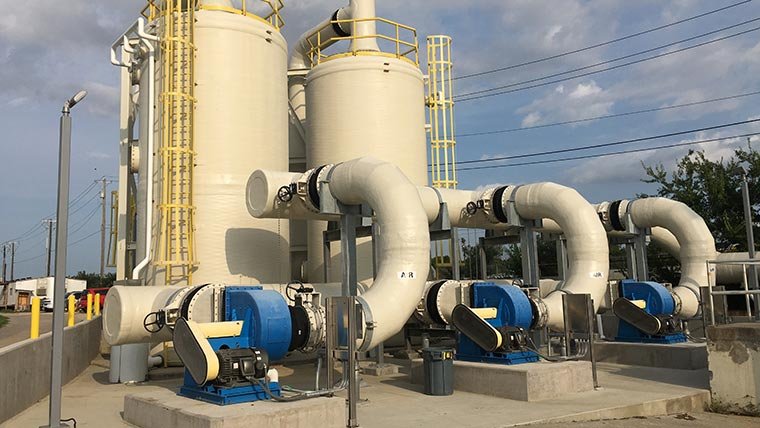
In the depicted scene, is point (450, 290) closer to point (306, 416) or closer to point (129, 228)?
point (306, 416)

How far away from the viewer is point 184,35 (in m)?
17.5

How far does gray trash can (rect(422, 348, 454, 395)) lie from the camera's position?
472 inches

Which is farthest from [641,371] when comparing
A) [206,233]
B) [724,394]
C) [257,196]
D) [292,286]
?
[206,233]

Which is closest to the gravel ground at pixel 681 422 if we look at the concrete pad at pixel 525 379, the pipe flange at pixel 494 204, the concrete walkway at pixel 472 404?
the concrete walkway at pixel 472 404

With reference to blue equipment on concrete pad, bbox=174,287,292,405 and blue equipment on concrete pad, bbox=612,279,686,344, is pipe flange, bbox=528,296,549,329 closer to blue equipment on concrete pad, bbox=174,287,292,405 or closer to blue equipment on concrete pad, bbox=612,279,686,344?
blue equipment on concrete pad, bbox=612,279,686,344

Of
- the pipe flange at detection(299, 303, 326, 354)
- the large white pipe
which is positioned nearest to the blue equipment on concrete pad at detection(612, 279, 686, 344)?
the pipe flange at detection(299, 303, 326, 354)

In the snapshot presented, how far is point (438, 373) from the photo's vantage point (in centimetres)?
1201

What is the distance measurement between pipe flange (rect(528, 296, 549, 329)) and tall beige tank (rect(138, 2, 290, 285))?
7.32 metres

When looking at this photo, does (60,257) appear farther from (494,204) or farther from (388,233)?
(494,204)

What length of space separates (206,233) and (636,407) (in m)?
11.0

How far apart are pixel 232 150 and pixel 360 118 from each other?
13.5 ft

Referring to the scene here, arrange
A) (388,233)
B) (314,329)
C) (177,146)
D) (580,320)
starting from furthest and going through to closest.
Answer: (177,146) < (580,320) < (388,233) < (314,329)

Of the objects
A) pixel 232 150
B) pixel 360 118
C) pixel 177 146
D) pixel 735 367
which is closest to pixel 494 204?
pixel 360 118

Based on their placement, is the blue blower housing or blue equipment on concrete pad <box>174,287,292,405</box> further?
the blue blower housing
